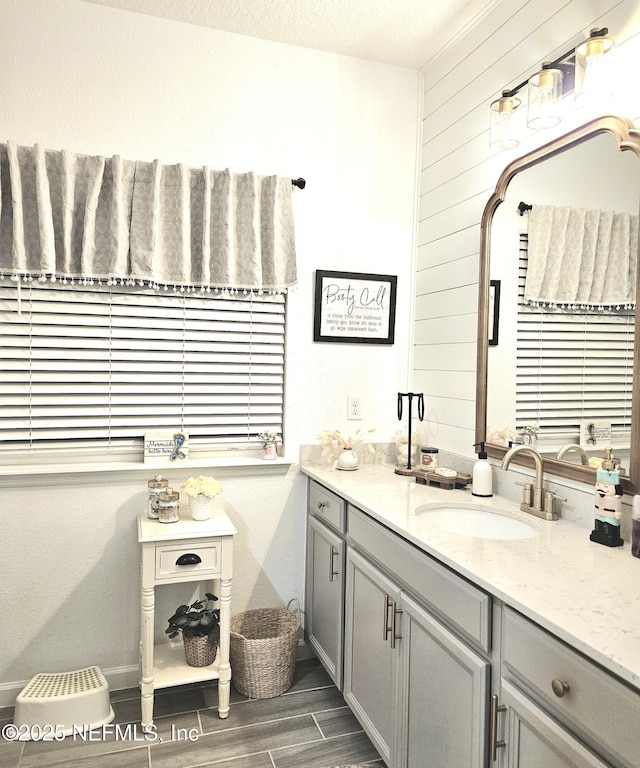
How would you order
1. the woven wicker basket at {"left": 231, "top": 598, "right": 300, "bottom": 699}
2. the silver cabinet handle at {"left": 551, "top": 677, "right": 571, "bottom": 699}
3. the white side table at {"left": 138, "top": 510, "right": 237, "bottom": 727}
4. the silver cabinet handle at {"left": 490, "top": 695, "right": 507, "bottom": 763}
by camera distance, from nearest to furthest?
1. the silver cabinet handle at {"left": 551, "top": 677, "right": 571, "bottom": 699}
2. the silver cabinet handle at {"left": 490, "top": 695, "right": 507, "bottom": 763}
3. the white side table at {"left": 138, "top": 510, "right": 237, "bottom": 727}
4. the woven wicker basket at {"left": 231, "top": 598, "right": 300, "bottom": 699}

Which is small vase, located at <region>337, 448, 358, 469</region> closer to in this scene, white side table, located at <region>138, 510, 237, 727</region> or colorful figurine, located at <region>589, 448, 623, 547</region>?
white side table, located at <region>138, 510, 237, 727</region>

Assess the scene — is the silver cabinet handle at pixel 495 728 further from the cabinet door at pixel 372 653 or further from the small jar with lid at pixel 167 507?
the small jar with lid at pixel 167 507

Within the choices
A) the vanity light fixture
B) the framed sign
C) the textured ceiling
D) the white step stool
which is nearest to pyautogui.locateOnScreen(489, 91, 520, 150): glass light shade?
the vanity light fixture

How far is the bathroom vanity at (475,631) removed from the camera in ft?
3.61

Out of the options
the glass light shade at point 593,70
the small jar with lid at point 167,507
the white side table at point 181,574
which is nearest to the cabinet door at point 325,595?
the white side table at point 181,574

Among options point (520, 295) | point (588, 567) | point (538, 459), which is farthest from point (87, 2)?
point (588, 567)

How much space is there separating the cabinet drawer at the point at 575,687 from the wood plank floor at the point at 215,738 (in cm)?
108

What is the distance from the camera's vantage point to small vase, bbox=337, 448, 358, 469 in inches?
105

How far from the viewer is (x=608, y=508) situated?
5.35 feet

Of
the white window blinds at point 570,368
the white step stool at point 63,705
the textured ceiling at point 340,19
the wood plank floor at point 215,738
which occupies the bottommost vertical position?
the wood plank floor at point 215,738

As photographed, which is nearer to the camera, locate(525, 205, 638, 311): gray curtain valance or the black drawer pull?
locate(525, 205, 638, 311): gray curtain valance

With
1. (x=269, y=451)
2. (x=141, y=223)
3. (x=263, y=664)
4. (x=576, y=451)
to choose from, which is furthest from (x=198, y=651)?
(x=141, y=223)

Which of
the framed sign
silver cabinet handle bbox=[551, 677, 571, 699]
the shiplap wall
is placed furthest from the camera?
the framed sign

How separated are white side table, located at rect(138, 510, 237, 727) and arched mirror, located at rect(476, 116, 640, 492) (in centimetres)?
117
